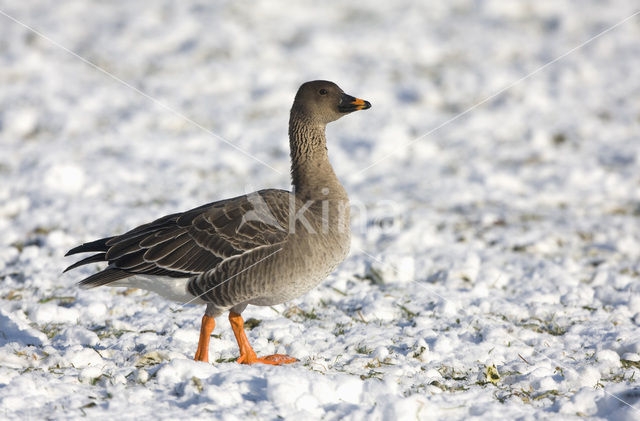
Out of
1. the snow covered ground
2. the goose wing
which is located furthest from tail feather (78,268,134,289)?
the snow covered ground

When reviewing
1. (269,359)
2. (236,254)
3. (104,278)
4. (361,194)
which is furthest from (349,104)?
(361,194)

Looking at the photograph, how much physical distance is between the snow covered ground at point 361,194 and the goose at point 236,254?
529mm

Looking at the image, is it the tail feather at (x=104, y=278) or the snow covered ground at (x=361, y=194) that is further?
the tail feather at (x=104, y=278)

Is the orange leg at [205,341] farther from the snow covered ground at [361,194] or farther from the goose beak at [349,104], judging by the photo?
the goose beak at [349,104]

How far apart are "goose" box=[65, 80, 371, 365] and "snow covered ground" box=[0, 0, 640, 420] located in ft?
1.73

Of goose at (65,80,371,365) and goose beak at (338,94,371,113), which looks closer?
goose at (65,80,371,365)

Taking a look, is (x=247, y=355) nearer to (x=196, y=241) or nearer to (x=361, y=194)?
(x=196, y=241)

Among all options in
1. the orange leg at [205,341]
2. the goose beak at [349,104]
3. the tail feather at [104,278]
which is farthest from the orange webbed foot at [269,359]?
the goose beak at [349,104]

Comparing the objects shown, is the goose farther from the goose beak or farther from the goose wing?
the goose beak

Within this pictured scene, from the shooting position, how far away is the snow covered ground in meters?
4.71

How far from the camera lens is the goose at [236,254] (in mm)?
5383

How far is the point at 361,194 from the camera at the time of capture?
37.5ft

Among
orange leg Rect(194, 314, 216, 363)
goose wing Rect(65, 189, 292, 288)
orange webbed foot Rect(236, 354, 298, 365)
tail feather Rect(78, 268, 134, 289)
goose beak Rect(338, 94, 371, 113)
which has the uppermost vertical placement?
goose beak Rect(338, 94, 371, 113)

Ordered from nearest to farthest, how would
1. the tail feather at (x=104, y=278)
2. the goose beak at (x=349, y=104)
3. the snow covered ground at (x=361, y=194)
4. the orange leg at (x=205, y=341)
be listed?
the snow covered ground at (x=361, y=194) < the orange leg at (x=205, y=341) < the tail feather at (x=104, y=278) < the goose beak at (x=349, y=104)
